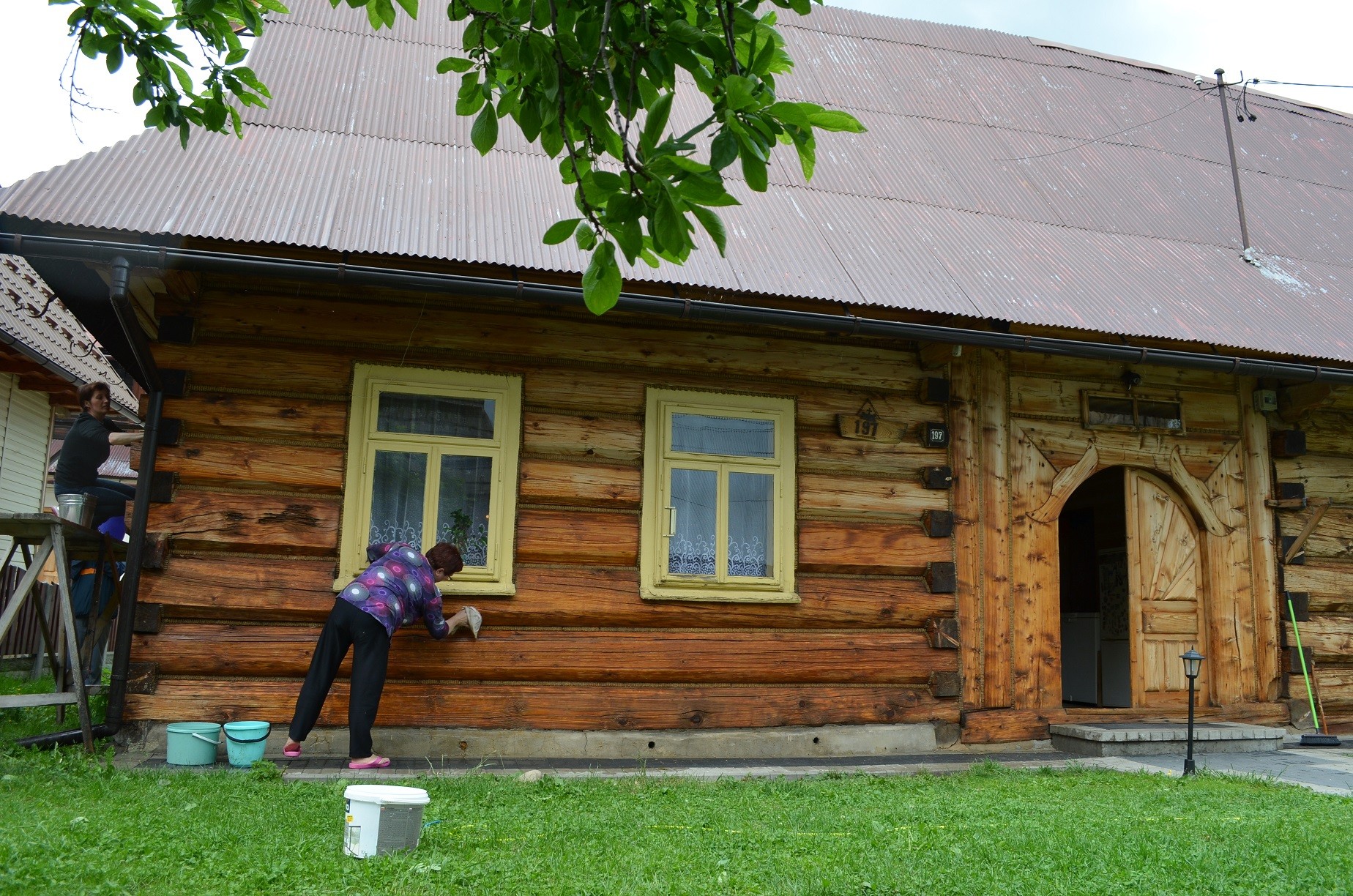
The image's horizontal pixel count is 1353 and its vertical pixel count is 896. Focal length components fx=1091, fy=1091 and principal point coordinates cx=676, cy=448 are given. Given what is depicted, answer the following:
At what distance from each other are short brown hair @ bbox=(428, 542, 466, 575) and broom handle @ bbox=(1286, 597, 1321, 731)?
690 centimetres

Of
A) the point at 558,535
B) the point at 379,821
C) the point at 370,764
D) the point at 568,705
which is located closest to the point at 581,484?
the point at 558,535

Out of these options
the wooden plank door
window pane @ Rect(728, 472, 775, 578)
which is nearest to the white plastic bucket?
window pane @ Rect(728, 472, 775, 578)

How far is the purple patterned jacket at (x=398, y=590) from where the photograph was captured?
6480 mm

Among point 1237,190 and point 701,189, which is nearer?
point 701,189

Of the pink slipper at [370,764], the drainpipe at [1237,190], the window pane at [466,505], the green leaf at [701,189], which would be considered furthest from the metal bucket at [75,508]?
the drainpipe at [1237,190]

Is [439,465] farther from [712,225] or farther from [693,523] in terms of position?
[712,225]

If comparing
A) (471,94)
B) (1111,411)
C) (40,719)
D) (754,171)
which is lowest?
(40,719)

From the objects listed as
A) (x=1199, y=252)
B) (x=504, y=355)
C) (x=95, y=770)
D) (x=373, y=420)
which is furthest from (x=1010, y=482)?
(x=95, y=770)

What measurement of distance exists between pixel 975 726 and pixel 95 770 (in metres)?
5.77

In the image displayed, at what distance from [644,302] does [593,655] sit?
2.41 m

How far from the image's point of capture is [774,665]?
7.75m

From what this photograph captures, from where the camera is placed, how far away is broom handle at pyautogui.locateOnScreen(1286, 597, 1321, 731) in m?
8.95

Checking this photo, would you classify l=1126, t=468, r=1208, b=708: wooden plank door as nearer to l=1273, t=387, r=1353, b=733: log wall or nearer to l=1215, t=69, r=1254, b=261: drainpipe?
l=1273, t=387, r=1353, b=733: log wall

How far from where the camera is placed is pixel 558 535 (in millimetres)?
7484
